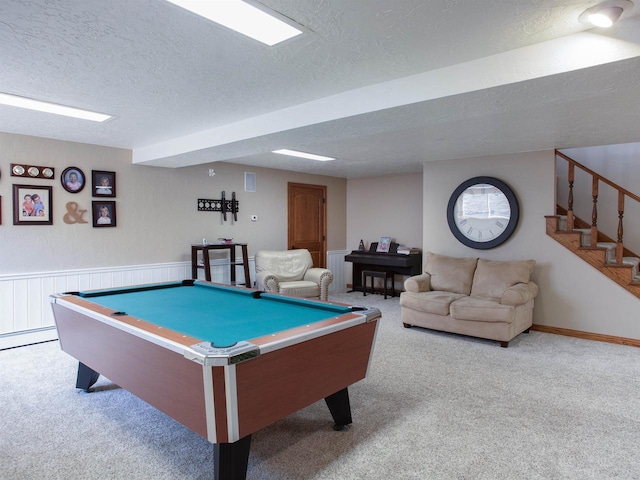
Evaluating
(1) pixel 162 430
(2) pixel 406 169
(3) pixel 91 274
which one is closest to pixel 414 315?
(2) pixel 406 169

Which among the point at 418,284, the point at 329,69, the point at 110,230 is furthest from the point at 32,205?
the point at 418,284

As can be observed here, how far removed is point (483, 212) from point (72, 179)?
5063mm

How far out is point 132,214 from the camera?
5.04m

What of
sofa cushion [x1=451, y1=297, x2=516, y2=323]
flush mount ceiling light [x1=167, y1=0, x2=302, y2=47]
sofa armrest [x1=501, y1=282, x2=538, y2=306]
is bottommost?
sofa cushion [x1=451, y1=297, x2=516, y2=323]

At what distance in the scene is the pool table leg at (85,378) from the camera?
9.95ft

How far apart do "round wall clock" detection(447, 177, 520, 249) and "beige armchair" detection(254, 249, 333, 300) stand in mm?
2023

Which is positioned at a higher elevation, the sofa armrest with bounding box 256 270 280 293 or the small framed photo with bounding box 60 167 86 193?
the small framed photo with bounding box 60 167 86 193

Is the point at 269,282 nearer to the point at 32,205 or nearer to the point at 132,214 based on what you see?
the point at 132,214

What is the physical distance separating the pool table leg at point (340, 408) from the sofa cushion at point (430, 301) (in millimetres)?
2395

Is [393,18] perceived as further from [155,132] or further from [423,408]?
[155,132]

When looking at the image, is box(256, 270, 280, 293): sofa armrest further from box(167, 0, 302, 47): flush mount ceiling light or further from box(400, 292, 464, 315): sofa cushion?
box(167, 0, 302, 47): flush mount ceiling light


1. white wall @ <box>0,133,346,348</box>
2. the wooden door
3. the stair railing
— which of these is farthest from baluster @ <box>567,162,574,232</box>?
white wall @ <box>0,133,346,348</box>

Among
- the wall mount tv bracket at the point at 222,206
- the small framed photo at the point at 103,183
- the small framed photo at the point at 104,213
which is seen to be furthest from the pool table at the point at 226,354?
the wall mount tv bracket at the point at 222,206

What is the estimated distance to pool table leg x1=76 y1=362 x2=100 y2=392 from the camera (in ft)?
9.95
